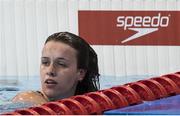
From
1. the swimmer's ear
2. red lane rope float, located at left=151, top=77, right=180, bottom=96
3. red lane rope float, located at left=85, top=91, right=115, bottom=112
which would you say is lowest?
Answer: red lane rope float, located at left=151, top=77, right=180, bottom=96

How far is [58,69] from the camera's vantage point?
192 centimetres

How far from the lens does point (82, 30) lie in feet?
17.0

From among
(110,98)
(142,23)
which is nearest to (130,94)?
(110,98)

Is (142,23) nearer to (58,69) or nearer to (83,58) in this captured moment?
Answer: (83,58)

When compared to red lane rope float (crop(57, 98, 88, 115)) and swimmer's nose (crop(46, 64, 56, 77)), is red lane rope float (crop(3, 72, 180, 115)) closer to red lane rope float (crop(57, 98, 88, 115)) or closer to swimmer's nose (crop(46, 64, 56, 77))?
red lane rope float (crop(57, 98, 88, 115))

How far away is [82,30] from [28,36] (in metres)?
0.60

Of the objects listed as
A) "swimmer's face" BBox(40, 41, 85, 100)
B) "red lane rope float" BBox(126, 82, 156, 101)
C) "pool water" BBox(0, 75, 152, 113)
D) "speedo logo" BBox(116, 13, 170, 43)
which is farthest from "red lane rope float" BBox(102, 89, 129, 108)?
"speedo logo" BBox(116, 13, 170, 43)

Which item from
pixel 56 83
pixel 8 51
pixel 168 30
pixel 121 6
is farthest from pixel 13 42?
pixel 56 83

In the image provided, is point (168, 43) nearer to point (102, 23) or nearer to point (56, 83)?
point (102, 23)

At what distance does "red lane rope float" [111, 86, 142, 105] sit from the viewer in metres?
1.72

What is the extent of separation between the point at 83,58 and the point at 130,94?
367 mm

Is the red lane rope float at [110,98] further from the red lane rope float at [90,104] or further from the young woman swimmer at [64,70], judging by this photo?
the young woman swimmer at [64,70]

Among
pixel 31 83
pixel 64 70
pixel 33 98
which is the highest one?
pixel 64 70

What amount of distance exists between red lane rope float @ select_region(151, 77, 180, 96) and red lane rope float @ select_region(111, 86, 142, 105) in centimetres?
17
